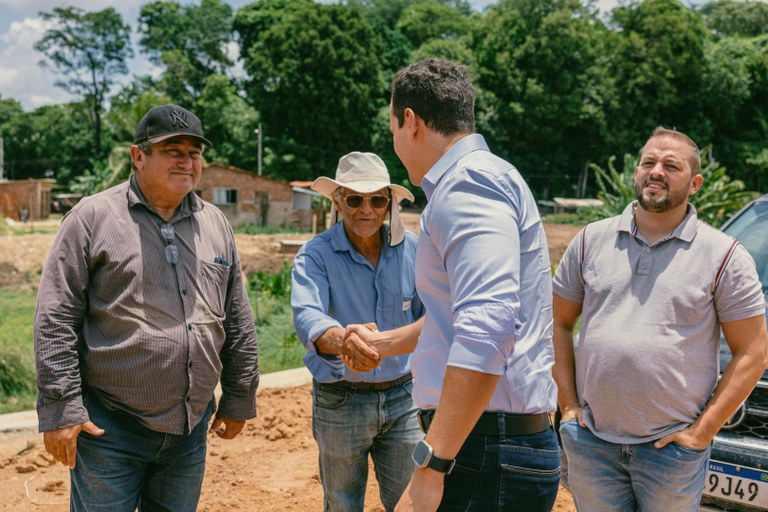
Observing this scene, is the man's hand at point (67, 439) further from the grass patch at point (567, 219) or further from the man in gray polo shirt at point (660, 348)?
the grass patch at point (567, 219)

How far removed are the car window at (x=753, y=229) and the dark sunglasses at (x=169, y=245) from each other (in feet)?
12.2

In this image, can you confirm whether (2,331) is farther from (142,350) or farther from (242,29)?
(242,29)

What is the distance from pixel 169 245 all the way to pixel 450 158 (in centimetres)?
147

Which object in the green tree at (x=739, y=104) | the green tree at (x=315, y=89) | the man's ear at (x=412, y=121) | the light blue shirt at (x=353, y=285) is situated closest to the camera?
the man's ear at (x=412, y=121)

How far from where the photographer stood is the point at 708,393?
9.44 feet

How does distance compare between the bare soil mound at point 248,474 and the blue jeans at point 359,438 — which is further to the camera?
the bare soil mound at point 248,474

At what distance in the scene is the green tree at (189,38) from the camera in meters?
55.7

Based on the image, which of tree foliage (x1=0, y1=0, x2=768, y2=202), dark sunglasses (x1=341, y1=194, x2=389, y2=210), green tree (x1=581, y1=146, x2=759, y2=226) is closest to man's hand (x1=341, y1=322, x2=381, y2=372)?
dark sunglasses (x1=341, y1=194, x2=389, y2=210)

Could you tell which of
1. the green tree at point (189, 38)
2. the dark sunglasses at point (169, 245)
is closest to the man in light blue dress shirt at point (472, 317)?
the dark sunglasses at point (169, 245)

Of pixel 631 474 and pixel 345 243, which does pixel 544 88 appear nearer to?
pixel 345 243

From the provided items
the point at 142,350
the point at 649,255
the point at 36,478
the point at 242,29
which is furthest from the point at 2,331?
the point at 242,29

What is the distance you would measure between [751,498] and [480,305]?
234cm

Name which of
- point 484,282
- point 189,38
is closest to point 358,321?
point 484,282

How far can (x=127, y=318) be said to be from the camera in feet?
9.59
